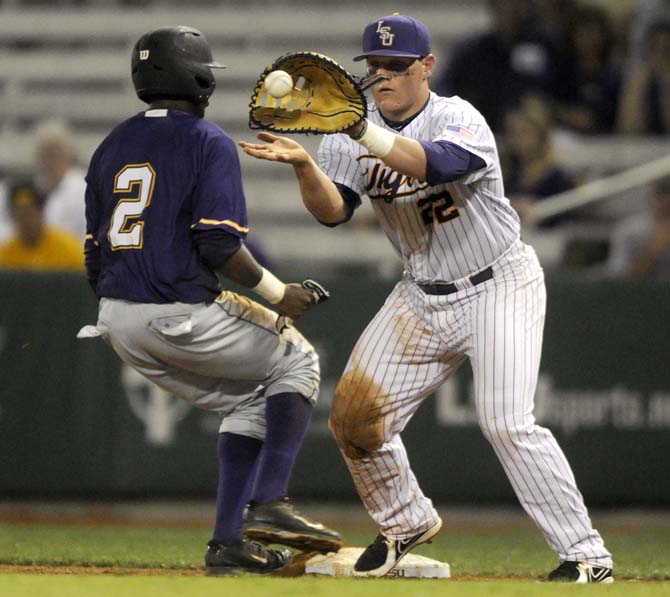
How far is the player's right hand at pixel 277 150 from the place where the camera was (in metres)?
4.62

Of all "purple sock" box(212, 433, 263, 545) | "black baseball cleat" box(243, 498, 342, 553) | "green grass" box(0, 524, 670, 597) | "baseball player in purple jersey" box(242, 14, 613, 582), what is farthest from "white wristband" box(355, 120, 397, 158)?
"green grass" box(0, 524, 670, 597)

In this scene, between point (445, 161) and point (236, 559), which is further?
point (236, 559)

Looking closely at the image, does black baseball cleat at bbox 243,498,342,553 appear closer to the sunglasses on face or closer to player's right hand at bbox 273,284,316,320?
player's right hand at bbox 273,284,316,320

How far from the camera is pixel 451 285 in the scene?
17.2ft

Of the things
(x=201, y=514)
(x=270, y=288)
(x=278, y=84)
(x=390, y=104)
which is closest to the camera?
(x=278, y=84)

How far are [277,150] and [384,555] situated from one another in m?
1.71

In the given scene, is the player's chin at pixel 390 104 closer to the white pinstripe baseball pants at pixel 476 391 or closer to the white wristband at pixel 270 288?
the white pinstripe baseball pants at pixel 476 391

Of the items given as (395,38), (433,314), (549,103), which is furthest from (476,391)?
(549,103)

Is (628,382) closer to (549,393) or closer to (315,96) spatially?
(549,393)

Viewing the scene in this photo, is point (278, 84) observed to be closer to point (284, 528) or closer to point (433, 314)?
point (433, 314)

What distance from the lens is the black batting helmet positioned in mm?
4922

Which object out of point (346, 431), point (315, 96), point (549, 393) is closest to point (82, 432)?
point (549, 393)

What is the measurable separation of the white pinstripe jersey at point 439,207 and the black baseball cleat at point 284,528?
1044 millimetres

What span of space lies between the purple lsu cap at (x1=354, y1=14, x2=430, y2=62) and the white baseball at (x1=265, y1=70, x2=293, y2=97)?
0.53 meters
